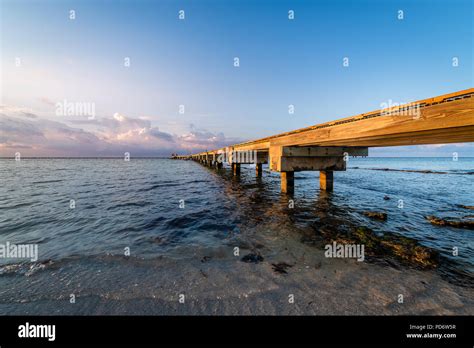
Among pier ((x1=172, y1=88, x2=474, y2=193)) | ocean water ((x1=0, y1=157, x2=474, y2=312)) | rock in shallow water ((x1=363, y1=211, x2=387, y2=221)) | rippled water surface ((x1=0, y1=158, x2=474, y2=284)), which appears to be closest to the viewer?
pier ((x1=172, y1=88, x2=474, y2=193))

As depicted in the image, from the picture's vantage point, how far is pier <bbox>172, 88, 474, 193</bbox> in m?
4.20

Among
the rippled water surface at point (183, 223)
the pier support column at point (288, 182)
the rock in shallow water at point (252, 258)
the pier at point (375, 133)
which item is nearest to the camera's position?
the pier at point (375, 133)

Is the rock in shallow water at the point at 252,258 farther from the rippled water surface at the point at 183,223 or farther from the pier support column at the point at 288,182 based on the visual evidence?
the pier support column at the point at 288,182

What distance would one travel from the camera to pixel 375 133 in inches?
231

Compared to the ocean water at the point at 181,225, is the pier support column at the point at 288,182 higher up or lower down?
higher up

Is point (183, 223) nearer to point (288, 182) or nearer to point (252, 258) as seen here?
point (252, 258)

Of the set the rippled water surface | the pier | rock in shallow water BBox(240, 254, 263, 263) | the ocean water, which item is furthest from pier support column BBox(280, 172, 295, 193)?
rock in shallow water BBox(240, 254, 263, 263)

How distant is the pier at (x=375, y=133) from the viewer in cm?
420

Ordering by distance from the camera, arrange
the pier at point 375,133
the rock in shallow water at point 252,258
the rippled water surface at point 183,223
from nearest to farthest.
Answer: the pier at point 375,133
the rock in shallow water at point 252,258
the rippled water surface at point 183,223

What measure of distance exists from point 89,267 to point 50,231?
406 cm

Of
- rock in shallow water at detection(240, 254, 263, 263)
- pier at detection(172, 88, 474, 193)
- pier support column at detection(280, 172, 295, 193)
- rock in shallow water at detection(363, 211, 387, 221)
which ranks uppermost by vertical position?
pier at detection(172, 88, 474, 193)

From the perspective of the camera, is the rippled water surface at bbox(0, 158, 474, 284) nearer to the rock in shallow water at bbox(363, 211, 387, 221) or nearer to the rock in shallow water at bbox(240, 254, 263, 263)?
the rock in shallow water at bbox(363, 211, 387, 221)

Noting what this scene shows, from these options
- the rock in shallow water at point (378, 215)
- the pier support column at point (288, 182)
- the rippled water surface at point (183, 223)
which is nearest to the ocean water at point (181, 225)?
the rippled water surface at point (183, 223)

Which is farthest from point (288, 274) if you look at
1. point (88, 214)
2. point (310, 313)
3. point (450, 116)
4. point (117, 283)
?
point (88, 214)
